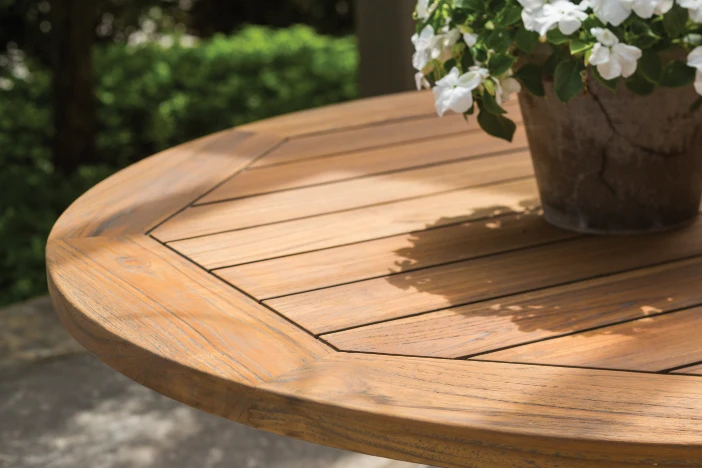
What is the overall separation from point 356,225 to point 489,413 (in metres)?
0.57

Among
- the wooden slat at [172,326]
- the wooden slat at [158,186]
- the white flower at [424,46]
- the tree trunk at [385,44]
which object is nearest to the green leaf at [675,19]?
the white flower at [424,46]

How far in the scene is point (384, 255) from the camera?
1.23m

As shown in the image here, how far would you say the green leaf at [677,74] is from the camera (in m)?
→ 1.10

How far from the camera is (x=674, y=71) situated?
3.61 ft

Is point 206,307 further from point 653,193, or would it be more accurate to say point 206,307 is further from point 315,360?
point 653,193

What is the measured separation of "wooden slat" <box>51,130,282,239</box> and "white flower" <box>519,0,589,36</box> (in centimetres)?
58

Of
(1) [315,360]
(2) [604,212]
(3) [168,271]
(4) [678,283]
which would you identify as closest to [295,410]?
(1) [315,360]

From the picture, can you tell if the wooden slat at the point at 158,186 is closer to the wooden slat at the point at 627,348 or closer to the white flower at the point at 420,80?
the white flower at the point at 420,80

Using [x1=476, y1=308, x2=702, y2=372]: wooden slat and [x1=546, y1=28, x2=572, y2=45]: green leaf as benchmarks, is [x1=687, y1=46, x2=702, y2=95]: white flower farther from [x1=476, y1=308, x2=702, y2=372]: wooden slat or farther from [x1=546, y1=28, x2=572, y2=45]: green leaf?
[x1=476, y1=308, x2=702, y2=372]: wooden slat

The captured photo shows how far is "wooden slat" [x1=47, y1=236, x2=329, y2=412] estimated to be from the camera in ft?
2.97

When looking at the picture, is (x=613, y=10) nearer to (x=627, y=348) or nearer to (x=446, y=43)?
(x=446, y=43)

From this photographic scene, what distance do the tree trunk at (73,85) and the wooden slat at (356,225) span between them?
2787 millimetres

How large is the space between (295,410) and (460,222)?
561 millimetres

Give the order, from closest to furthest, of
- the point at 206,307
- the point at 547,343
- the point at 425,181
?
1. the point at 547,343
2. the point at 206,307
3. the point at 425,181
